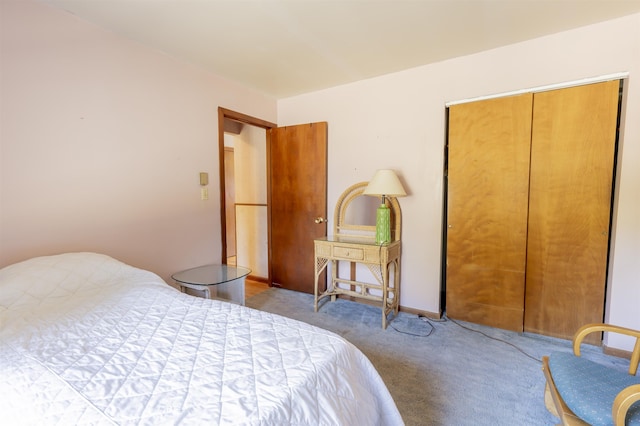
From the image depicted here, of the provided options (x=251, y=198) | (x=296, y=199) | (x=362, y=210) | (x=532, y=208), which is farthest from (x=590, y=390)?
(x=251, y=198)

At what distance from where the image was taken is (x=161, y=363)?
96 centimetres

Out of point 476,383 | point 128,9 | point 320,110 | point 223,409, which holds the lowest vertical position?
point 476,383

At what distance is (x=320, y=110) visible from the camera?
333 cm

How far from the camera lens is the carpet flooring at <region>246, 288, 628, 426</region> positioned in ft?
5.20

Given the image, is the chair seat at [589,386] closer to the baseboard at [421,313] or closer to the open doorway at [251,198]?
the baseboard at [421,313]

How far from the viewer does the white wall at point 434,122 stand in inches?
79.9

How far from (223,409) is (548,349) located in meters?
2.55

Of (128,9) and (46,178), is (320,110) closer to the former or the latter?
(128,9)

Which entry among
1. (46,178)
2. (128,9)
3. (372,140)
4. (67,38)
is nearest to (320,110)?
(372,140)

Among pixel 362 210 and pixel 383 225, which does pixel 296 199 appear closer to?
pixel 362 210

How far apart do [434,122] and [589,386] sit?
2.19 m

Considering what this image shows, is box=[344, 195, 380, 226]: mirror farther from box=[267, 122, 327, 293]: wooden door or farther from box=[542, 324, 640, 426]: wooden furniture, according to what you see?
box=[542, 324, 640, 426]: wooden furniture

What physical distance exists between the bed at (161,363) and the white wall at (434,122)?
1.91 m

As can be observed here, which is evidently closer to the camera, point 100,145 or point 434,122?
point 100,145
